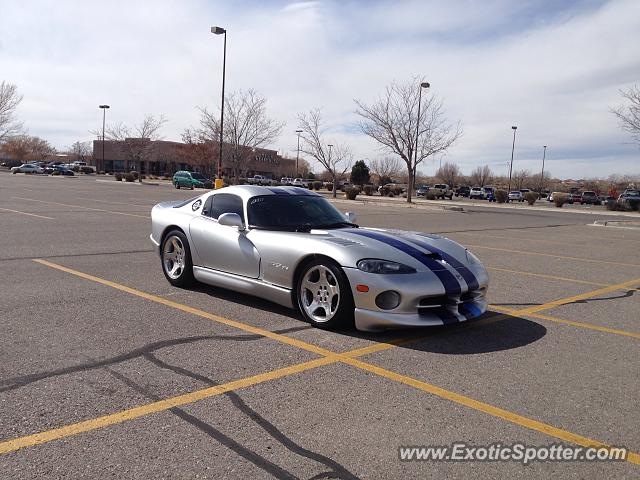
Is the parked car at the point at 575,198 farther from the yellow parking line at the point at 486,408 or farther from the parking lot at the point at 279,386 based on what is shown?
the yellow parking line at the point at 486,408

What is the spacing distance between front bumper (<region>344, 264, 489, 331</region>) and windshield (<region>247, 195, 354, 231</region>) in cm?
130

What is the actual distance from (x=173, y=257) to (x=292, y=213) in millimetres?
1840

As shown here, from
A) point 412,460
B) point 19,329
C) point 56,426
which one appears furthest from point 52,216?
point 412,460

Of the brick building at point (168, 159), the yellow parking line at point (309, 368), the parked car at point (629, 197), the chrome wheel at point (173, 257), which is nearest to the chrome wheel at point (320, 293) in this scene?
the yellow parking line at point (309, 368)

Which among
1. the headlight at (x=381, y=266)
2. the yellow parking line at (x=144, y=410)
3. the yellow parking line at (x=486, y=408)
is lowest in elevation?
the yellow parking line at (x=144, y=410)

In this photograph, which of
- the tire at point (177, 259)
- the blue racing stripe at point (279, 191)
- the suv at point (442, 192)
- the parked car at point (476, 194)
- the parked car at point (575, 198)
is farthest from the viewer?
the parked car at point (476, 194)

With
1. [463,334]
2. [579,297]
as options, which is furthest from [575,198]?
[463,334]

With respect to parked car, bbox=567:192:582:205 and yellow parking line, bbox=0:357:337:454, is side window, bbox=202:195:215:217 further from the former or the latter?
parked car, bbox=567:192:582:205

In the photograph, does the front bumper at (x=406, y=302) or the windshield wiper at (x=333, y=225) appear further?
the windshield wiper at (x=333, y=225)

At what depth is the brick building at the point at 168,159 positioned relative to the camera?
233 feet

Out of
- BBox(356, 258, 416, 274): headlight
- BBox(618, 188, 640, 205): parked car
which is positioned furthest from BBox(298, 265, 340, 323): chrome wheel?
BBox(618, 188, 640, 205): parked car

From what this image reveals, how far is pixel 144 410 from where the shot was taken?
11.5 feet

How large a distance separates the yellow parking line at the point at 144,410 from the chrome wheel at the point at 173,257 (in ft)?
10.1

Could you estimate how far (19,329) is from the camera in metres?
5.05
